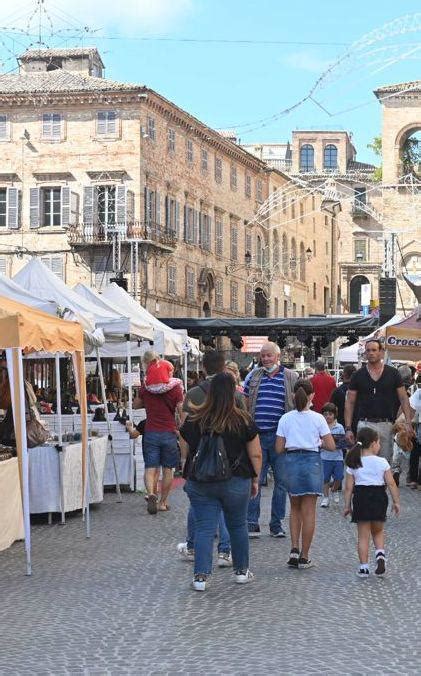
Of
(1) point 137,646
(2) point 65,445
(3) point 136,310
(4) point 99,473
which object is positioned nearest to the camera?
(1) point 137,646

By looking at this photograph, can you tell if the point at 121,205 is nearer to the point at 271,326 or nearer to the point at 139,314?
the point at 271,326

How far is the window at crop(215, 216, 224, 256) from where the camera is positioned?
64.5 metres

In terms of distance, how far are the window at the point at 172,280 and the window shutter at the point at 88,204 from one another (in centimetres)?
479

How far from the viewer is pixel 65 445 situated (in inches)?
547

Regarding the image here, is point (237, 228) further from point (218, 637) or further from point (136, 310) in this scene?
point (218, 637)

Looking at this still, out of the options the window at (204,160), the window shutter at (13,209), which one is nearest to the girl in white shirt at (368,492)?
the window shutter at (13,209)

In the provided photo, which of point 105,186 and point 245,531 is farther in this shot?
point 105,186

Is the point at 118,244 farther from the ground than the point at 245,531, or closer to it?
farther from the ground

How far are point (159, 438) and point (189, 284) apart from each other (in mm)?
45518

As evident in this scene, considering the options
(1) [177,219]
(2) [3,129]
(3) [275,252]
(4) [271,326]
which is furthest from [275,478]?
(3) [275,252]

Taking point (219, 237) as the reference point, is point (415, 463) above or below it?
below

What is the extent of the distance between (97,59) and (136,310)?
43459 mm

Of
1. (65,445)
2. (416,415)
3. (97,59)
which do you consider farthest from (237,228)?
(65,445)

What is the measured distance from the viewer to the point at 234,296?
67312 millimetres
